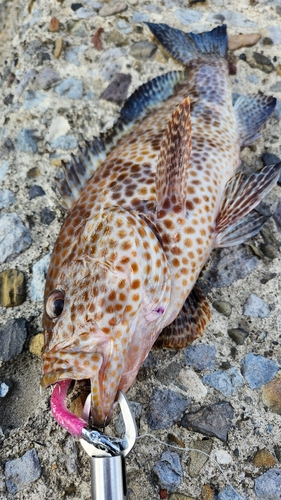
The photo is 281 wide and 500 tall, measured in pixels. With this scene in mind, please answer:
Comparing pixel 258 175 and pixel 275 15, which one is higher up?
pixel 275 15

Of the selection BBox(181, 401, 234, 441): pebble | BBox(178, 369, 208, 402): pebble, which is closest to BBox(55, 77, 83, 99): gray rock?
BBox(178, 369, 208, 402): pebble

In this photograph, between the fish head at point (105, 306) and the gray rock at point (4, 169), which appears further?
the gray rock at point (4, 169)

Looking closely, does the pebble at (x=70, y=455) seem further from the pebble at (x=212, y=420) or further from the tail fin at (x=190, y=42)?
the tail fin at (x=190, y=42)

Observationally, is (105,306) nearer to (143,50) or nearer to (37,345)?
(37,345)

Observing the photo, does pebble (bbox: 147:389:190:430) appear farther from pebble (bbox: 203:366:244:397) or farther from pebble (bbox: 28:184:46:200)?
pebble (bbox: 28:184:46:200)

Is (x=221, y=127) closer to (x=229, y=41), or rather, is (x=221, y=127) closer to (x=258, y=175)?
(x=258, y=175)

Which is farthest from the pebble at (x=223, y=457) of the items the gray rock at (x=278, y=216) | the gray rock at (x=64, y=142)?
the gray rock at (x=64, y=142)

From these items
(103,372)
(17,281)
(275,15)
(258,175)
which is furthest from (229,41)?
(103,372)
